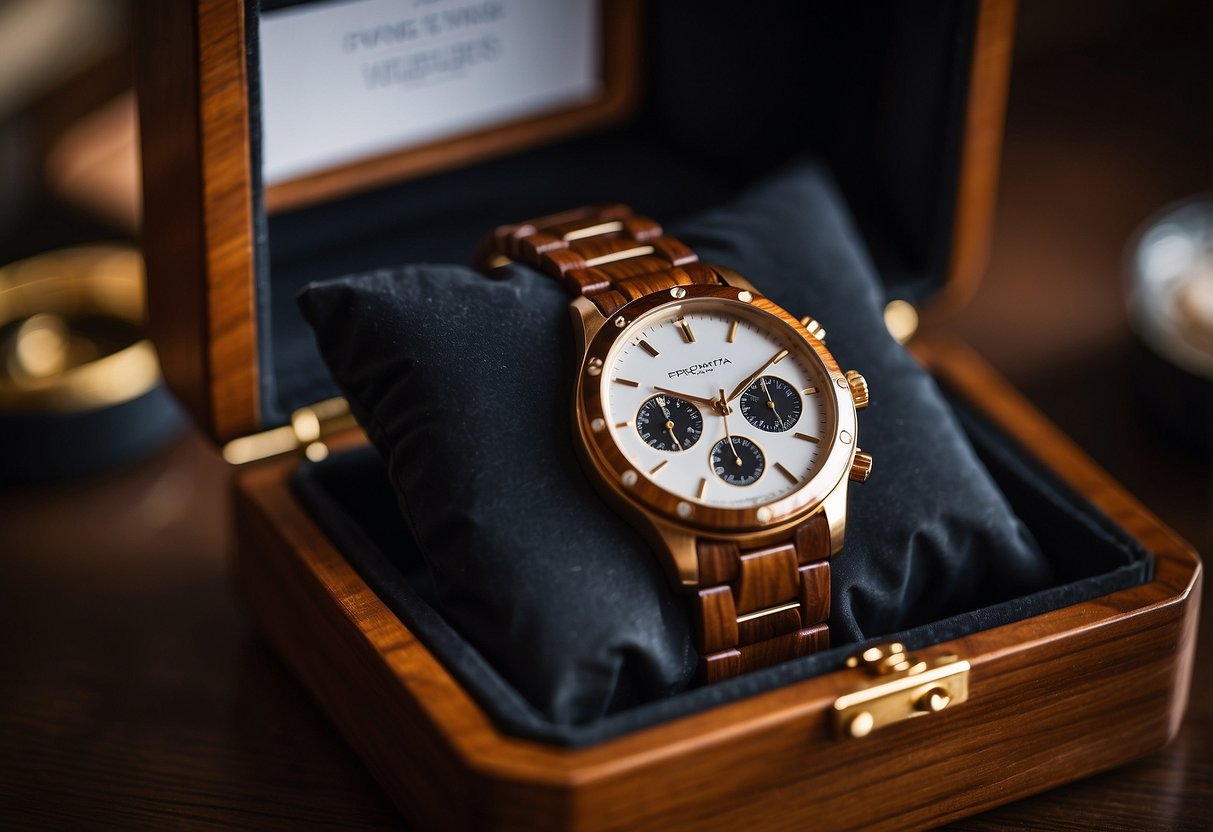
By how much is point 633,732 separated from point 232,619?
52cm

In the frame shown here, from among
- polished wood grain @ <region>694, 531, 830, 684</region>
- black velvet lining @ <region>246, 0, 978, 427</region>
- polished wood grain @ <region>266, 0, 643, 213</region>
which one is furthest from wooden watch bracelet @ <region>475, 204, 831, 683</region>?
polished wood grain @ <region>266, 0, 643, 213</region>

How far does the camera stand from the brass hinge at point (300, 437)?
1.17 meters

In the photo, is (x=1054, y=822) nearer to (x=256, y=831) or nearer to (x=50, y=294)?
(x=256, y=831)

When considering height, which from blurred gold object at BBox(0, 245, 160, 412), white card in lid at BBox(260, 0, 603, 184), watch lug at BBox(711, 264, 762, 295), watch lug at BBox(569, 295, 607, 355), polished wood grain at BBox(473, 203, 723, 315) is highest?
white card in lid at BBox(260, 0, 603, 184)

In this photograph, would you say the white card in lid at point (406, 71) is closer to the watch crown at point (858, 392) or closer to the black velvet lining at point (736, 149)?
the black velvet lining at point (736, 149)

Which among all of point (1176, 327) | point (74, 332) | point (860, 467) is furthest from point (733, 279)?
point (74, 332)

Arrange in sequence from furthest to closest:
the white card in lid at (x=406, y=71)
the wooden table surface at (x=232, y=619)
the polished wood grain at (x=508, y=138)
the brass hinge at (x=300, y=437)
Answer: the polished wood grain at (x=508, y=138) → the white card in lid at (x=406, y=71) → the brass hinge at (x=300, y=437) → the wooden table surface at (x=232, y=619)

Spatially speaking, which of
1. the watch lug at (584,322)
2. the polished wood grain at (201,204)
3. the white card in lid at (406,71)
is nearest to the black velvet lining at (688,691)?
the polished wood grain at (201,204)

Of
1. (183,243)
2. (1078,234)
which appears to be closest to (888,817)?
(183,243)

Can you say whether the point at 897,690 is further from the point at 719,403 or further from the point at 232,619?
the point at 232,619

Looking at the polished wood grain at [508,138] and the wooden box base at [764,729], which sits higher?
the polished wood grain at [508,138]

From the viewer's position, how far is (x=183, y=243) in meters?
1.07

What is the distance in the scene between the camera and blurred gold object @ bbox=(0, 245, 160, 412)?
1354 mm

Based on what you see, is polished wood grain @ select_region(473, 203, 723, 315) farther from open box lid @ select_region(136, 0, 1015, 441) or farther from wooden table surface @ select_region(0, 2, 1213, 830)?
wooden table surface @ select_region(0, 2, 1213, 830)
